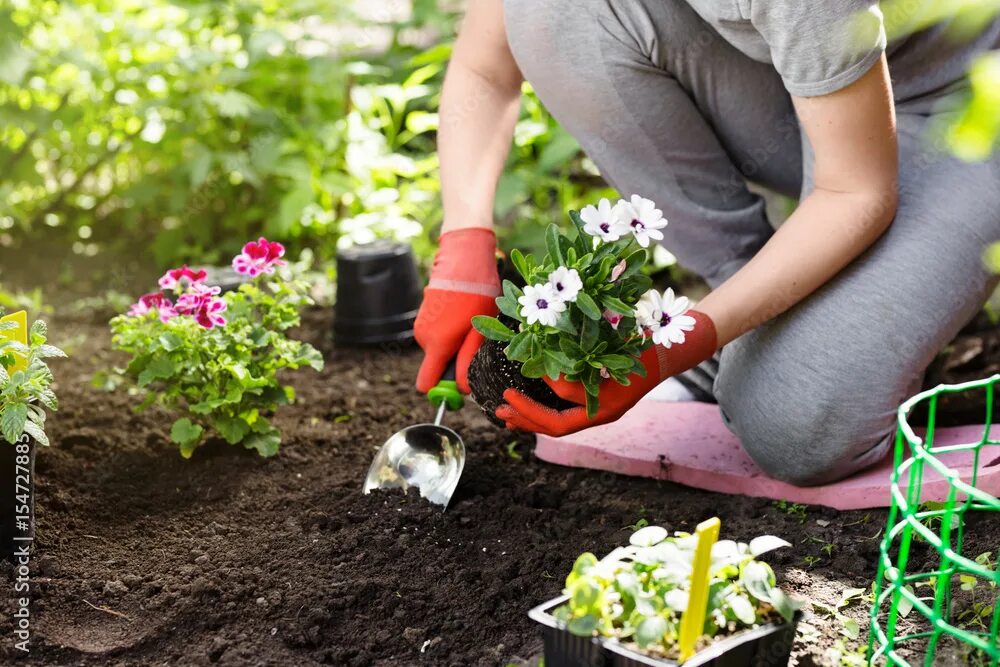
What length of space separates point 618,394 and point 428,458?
449 millimetres

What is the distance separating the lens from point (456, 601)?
1.57 m

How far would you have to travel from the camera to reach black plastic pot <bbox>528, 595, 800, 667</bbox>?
1.17 m

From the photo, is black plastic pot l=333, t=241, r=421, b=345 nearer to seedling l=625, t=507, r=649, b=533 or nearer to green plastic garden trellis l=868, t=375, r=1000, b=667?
seedling l=625, t=507, r=649, b=533

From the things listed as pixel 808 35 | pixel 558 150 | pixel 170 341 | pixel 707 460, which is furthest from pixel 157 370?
pixel 558 150

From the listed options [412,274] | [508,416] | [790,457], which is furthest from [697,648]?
[412,274]

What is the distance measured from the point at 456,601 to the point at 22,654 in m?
0.60

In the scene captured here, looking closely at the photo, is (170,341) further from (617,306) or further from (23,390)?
(617,306)

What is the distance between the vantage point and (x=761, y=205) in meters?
2.21

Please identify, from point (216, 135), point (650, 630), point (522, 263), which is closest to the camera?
point (650, 630)

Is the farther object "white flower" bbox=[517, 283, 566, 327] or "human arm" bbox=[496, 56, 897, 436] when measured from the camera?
"human arm" bbox=[496, 56, 897, 436]

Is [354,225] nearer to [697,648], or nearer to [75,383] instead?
[75,383]

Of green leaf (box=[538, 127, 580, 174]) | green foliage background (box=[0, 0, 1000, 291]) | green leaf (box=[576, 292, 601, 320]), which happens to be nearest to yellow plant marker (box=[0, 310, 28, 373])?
green leaf (box=[576, 292, 601, 320])

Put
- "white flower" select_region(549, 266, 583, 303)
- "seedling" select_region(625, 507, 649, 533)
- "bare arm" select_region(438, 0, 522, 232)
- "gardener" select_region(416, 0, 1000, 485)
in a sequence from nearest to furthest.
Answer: "white flower" select_region(549, 266, 583, 303), "gardener" select_region(416, 0, 1000, 485), "seedling" select_region(625, 507, 649, 533), "bare arm" select_region(438, 0, 522, 232)

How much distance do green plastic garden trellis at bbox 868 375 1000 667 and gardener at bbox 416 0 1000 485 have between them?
25 centimetres
